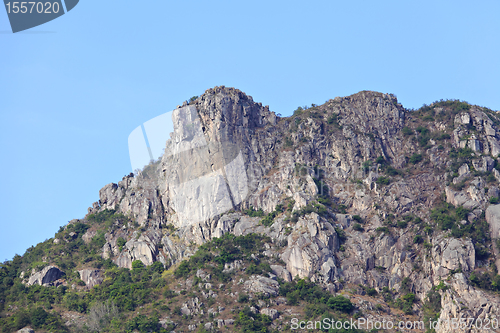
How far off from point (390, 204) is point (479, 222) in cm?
1472

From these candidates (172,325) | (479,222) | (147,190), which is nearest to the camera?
(172,325)

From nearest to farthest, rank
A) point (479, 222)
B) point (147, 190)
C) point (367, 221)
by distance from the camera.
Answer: point (479, 222)
point (367, 221)
point (147, 190)

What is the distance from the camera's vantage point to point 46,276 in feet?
363

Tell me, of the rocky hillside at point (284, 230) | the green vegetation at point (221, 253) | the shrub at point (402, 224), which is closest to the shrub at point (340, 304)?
the rocky hillside at point (284, 230)

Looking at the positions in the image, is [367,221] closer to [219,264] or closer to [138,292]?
[219,264]

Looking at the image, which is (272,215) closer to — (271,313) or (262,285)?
(262,285)

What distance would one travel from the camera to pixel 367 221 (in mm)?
107000

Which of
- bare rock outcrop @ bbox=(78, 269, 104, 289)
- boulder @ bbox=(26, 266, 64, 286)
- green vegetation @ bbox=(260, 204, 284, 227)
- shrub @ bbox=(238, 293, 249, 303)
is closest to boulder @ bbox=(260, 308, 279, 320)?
→ shrub @ bbox=(238, 293, 249, 303)

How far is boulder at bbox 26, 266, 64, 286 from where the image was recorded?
4338 inches

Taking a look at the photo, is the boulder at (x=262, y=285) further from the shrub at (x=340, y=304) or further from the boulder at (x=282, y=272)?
the shrub at (x=340, y=304)

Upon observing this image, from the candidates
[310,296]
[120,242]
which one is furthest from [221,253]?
[120,242]

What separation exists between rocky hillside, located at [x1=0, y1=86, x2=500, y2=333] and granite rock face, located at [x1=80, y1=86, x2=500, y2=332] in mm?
253

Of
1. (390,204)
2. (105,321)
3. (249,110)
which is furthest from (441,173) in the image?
(105,321)

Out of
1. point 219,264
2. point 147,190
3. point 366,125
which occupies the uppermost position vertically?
point 366,125
